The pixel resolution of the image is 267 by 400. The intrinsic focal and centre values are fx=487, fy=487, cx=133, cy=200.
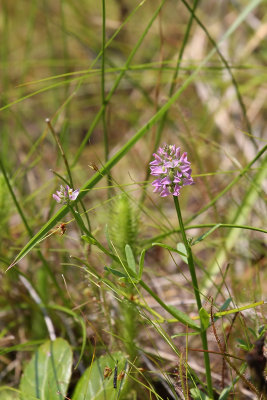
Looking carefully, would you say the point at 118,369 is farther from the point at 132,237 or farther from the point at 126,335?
the point at 132,237

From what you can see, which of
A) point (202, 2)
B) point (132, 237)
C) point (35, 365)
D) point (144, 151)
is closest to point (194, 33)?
point (202, 2)

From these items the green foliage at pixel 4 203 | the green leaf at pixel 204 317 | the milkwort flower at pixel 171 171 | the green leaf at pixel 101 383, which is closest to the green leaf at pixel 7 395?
the green leaf at pixel 101 383

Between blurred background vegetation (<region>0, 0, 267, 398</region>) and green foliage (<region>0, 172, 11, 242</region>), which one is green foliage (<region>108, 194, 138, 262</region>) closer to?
blurred background vegetation (<region>0, 0, 267, 398</region>)

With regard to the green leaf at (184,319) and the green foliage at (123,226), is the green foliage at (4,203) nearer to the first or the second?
the green foliage at (123,226)

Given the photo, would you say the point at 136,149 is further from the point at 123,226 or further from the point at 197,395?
the point at 197,395

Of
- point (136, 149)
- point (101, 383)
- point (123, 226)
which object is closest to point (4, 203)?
point (123, 226)

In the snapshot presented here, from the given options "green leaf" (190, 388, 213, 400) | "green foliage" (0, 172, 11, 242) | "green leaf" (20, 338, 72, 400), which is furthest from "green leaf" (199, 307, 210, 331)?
"green foliage" (0, 172, 11, 242)
